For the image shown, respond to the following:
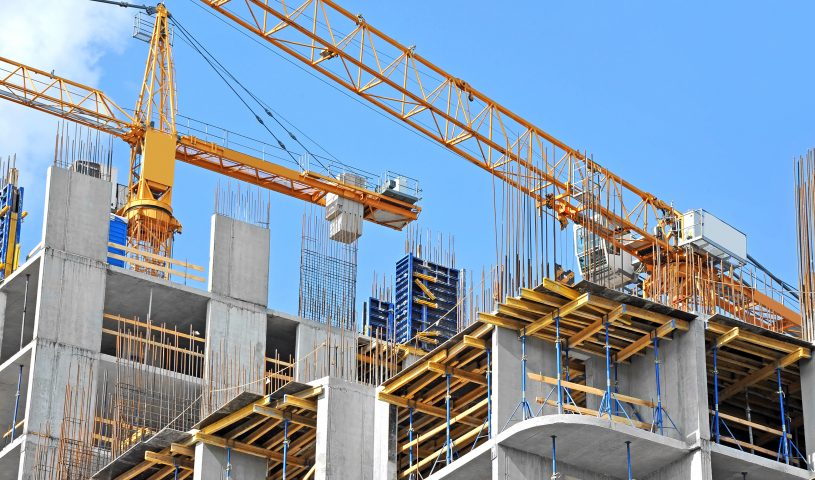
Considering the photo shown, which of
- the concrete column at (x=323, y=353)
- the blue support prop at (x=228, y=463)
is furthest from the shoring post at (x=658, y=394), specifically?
the blue support prop at (x=228, y=463)

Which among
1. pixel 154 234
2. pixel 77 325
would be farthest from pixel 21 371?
pixel 154 234

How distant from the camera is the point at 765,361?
139ft

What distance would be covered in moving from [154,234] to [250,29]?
8.98m

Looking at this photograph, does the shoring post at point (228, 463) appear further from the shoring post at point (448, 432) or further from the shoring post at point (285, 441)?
the shoring post at point (448, 432)

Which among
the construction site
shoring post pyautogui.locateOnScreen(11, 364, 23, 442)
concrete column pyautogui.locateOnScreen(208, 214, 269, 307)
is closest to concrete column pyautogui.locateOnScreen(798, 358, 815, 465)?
the construction site

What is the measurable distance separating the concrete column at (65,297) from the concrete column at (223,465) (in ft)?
40.1

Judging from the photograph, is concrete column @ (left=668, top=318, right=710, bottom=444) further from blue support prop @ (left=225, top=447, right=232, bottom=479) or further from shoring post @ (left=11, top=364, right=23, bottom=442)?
shoring post @ (left=11, top=364, right=23, bottom=442)

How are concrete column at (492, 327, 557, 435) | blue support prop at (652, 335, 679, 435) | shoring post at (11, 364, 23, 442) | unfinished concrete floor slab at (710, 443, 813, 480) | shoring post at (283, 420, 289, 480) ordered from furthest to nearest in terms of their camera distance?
shoring post at (11, 364, 23, 442), shoring post at (283, 420, 289, 480), concrete column at (492, 327, 557, 435), blue support prop at (652, 335, 679, 435), unfinished concrete floor slab at (710, 443, 813, 480)

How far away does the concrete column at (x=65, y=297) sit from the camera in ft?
191

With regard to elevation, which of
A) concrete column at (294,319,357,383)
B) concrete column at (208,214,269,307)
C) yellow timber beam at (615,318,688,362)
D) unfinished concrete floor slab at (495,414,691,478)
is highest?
concrete column at (208,214,269,307)

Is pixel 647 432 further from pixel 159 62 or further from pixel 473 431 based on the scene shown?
pixel 159 62

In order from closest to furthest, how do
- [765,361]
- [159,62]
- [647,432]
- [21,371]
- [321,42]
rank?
[647,432], [765,361], [21,371], [321,42], [159,62]

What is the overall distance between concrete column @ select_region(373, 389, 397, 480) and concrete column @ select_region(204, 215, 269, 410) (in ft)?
58.2

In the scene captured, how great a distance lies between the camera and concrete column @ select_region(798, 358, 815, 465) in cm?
4088
